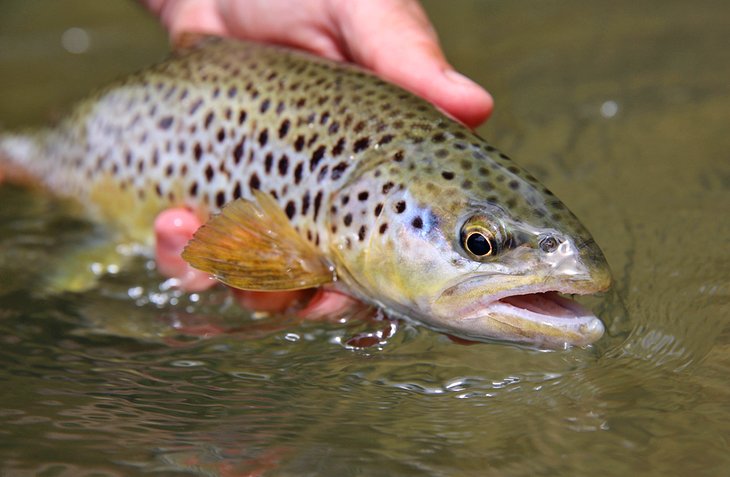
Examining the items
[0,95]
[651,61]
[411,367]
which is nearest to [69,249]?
[411,367]

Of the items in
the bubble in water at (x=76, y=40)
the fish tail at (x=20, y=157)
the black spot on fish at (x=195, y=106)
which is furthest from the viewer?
the bubble in water at (x=76, y=40)

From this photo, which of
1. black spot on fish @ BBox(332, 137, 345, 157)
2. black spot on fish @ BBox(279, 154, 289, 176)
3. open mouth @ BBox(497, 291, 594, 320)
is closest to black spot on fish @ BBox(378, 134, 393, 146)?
Result: black spot on fish @ BBox(332, 137, 345, 157)

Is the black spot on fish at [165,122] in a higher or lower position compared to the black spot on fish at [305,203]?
higher

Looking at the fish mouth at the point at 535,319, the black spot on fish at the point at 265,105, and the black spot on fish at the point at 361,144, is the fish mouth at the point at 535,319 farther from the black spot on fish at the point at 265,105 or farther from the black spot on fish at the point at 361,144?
the black spot on fish at the point at 265,105

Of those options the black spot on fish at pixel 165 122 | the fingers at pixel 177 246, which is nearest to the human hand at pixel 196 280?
the fingers at pixel 177 246

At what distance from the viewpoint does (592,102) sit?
17.9ft

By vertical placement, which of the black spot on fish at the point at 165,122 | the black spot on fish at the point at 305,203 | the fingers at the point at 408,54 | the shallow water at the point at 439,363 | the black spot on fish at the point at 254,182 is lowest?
the shallow water at the point at 439,363

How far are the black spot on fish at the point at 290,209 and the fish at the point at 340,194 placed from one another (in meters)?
0.02

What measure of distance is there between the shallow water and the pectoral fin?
26cm

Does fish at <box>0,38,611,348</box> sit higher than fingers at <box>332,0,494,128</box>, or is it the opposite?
fingers at <box>332,0,494,128</box>

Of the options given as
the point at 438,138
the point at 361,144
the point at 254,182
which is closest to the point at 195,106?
the point at 254,182

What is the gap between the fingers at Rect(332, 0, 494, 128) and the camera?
363cm

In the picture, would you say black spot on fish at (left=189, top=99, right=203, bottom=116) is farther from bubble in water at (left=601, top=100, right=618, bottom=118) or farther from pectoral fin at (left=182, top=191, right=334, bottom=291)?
bubble in water at (left=601, top=100, right=618, bottom=118)

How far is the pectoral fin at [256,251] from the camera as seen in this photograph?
3.33 meters
